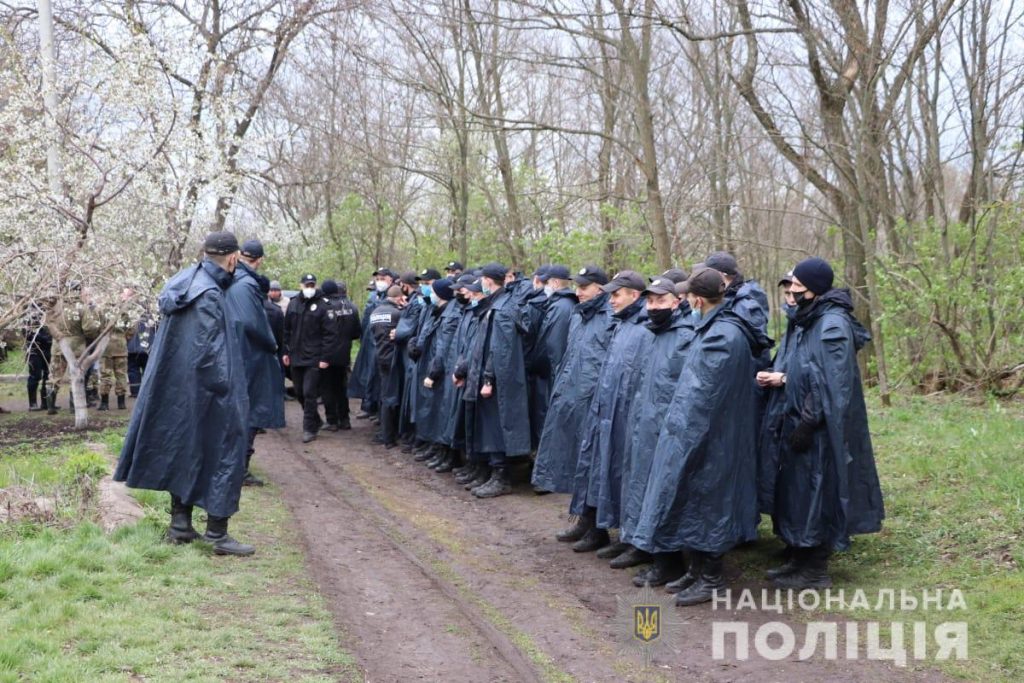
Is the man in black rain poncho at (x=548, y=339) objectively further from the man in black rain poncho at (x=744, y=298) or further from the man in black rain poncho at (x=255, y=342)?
the man in black rain poncho at (x=255, y=342)

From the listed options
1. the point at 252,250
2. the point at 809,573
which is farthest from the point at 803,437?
the point at 252,250

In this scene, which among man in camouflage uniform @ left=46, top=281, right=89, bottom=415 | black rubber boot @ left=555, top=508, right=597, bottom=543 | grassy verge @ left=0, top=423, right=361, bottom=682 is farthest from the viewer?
man in camouflage uniform @ left=46, top=281, right=89, bottom=415

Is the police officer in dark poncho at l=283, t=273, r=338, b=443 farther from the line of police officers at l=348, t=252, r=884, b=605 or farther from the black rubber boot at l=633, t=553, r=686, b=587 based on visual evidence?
the black rubber boot at l=633, t=553, r=686, b=587

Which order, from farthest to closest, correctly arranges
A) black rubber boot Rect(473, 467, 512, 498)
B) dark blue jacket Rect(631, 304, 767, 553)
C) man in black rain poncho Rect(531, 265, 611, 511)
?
black rubber boot Rect(473, 467, 512, 498) < man in black rain poncho Rect(531, 265, 611, 511) < dark blue jacket Rect(631, 304, 767, 553)

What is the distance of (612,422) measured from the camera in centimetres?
746

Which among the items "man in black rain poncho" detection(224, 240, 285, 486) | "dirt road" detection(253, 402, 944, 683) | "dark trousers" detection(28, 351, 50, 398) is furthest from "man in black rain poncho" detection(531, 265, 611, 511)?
"dark trousers" detection(28, 351, 50, 398)

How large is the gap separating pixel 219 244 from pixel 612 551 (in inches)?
151

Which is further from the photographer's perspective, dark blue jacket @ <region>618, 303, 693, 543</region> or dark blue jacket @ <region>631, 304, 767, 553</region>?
dark blue jacket @ <region>618, 303, 693, 543</region>

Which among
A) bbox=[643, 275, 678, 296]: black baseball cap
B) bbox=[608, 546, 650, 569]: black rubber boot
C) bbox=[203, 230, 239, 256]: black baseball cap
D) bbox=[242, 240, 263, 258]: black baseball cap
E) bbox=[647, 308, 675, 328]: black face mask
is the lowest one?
bbox=[608, 546, 650, 569]: black rubber boot

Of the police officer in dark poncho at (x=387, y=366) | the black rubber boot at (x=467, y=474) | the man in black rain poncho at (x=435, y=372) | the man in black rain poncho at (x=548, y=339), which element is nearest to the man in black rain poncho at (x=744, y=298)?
the man in black rain poncho at (x=548, y=339)

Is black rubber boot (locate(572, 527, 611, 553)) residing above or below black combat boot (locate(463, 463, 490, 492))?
below

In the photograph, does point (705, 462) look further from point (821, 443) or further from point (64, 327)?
point (64, 327)

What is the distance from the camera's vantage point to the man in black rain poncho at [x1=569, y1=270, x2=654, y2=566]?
7.38m

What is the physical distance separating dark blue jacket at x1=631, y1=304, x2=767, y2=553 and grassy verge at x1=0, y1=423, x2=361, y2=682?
2265mm
